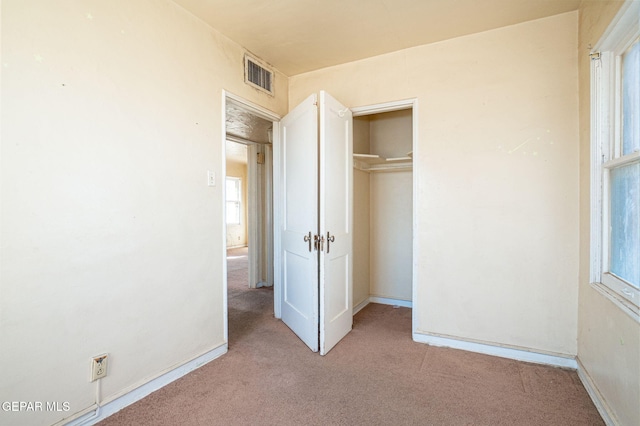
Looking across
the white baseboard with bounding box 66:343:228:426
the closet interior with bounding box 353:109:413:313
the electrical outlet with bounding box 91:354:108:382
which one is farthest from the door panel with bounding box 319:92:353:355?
the electrical outlet with bounding box 91:354:108:382

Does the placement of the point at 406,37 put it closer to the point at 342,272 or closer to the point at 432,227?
the point at 432,227

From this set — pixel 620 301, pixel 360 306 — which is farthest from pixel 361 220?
pixel 620 301

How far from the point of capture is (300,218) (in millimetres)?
2684

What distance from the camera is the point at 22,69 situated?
1.41 m

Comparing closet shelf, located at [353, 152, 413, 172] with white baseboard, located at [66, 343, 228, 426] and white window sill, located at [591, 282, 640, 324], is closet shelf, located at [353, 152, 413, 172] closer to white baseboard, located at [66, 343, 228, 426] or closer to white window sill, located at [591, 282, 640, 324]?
white window sill, located at [591, 282, 640, 324]

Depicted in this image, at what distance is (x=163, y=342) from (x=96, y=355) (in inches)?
15.6

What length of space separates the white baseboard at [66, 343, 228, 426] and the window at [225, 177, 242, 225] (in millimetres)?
6842

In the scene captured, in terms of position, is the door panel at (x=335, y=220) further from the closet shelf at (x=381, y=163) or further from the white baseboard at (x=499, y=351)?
the white baseboard at (x=499, y=351)

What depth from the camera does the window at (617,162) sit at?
4.99 ft

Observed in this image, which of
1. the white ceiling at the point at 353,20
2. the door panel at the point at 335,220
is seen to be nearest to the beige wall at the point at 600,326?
the white ceiling at the point at 353,20

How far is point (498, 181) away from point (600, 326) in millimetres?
1098

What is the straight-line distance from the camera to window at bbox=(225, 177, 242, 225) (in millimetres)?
8930

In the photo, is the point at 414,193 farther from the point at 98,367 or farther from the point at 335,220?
the point at 98,367

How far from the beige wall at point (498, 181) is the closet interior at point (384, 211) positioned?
38.2 inches
